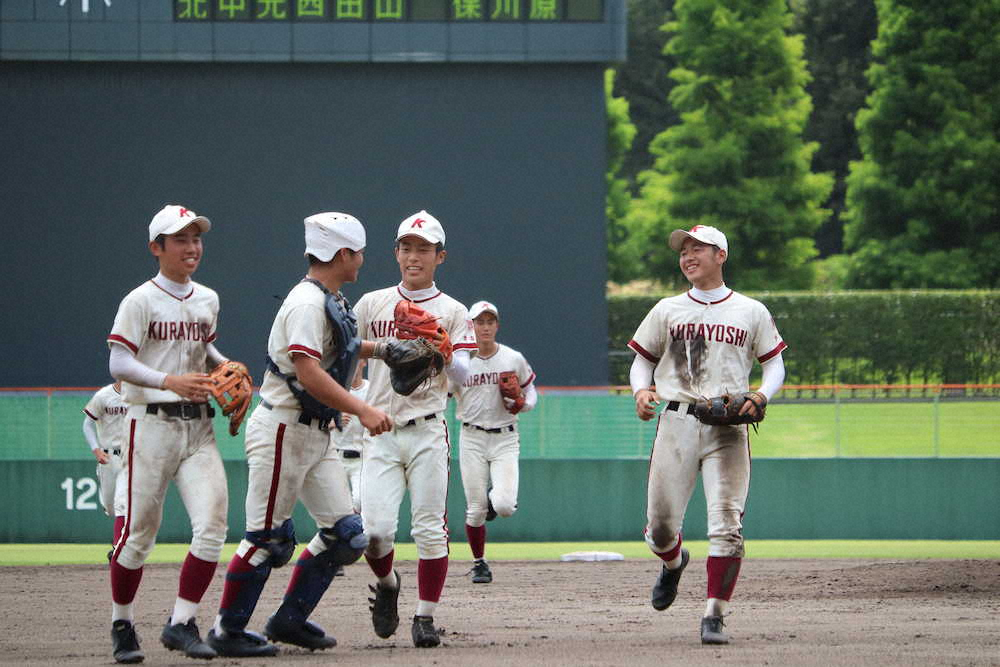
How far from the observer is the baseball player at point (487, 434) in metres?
12.0

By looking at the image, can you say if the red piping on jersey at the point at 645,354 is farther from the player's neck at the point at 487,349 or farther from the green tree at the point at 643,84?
the green tree at the point at 643,84

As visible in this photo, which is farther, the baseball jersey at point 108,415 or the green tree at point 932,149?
the green tree at point 932,149

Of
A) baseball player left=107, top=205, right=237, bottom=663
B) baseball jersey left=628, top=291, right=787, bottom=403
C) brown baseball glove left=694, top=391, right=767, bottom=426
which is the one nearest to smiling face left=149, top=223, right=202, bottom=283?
baseball player left=107, top=205, right=237, bottom=663

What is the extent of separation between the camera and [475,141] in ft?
67.0

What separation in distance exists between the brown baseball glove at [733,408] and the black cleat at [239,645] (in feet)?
8.11

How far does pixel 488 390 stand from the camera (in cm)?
1230

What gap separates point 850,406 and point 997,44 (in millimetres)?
22210

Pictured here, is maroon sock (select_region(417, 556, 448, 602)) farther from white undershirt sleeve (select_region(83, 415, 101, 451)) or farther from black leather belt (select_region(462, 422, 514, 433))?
white undershirt sleeve (select_region(83, 415, 101, 451))

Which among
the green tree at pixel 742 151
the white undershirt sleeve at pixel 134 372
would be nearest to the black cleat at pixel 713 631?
the white undershirt sleeve at pixel 134 372

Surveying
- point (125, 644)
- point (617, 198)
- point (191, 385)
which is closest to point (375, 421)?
point (191, 385)

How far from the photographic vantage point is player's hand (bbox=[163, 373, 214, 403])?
6.85m

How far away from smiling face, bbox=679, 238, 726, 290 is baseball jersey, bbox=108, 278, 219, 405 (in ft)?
8.35

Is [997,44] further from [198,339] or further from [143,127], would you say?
[198,339]

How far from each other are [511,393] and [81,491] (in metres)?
6.59
